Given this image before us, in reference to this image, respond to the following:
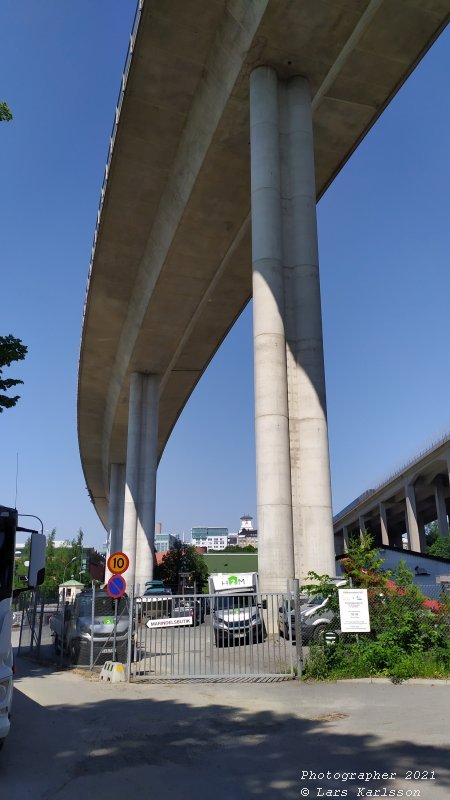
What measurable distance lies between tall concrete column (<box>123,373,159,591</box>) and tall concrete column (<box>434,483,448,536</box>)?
4595 cm

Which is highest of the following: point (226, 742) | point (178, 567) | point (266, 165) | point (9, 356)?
point (266, 165)

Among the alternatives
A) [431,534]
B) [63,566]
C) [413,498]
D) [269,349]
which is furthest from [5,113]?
[431,534]

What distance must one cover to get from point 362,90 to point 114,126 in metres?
8.97

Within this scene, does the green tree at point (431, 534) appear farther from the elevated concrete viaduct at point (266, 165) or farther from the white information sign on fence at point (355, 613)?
the white information sign on fence at point (355, 613)

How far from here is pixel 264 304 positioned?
55.3 ft

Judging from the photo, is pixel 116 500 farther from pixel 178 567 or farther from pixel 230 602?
pixel 230 602

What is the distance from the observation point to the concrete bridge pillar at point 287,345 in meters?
16.0

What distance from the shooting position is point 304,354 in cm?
1711

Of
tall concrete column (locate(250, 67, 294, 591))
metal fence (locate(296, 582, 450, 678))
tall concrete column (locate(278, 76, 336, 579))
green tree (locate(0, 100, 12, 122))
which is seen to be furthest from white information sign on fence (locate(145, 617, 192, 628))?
green tree (locate(0, 100, 12, 122))

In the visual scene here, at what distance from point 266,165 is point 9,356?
920cm

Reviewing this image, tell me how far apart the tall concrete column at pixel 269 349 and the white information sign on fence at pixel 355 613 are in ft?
13.0

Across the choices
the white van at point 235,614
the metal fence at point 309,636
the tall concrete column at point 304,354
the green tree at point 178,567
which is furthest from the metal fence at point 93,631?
the green tree at point 178,567

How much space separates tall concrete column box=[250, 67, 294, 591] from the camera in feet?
51.7

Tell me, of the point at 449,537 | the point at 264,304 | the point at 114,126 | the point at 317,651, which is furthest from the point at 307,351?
the point at 449,537
